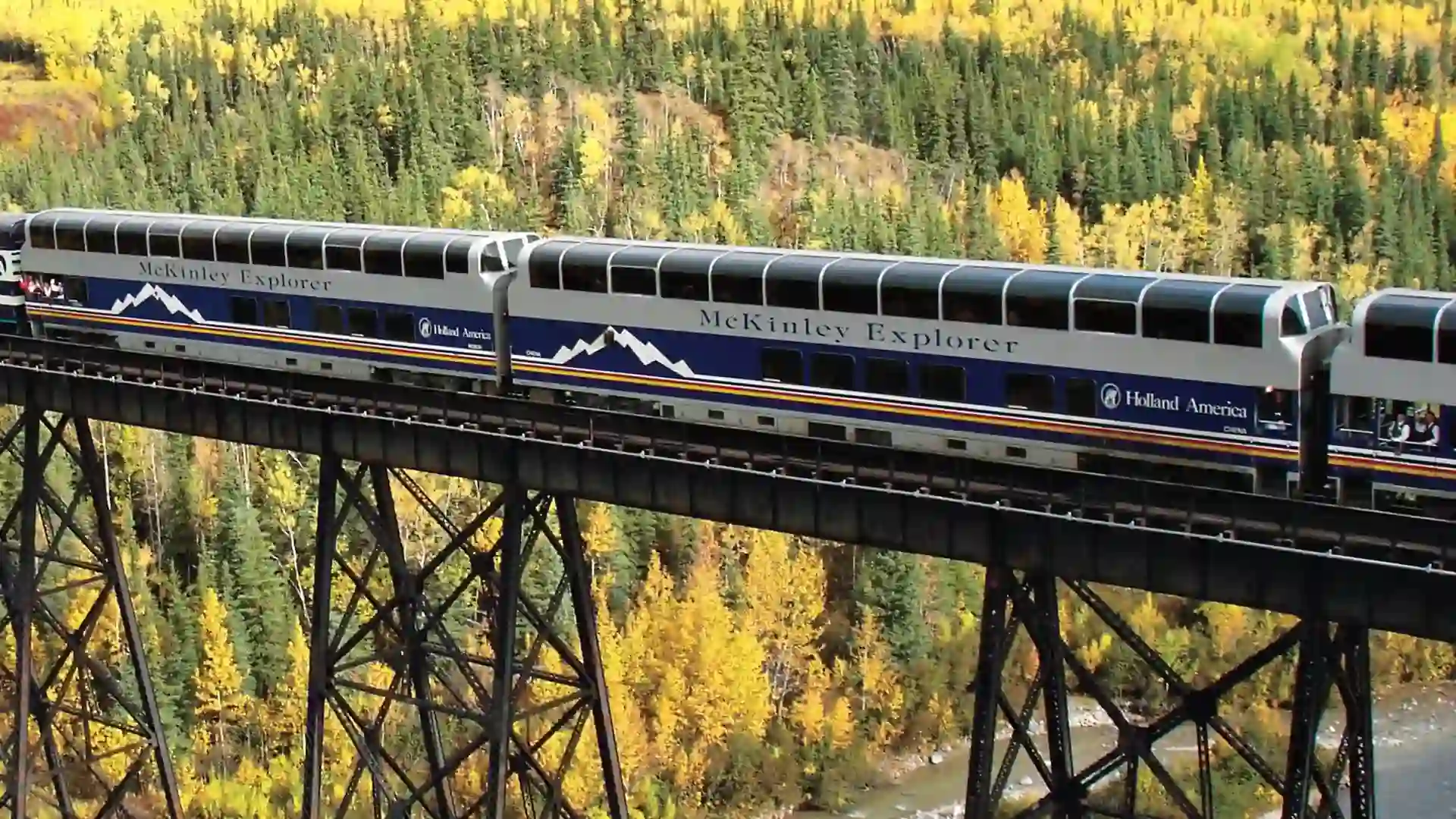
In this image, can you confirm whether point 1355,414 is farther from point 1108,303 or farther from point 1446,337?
point 1108,303

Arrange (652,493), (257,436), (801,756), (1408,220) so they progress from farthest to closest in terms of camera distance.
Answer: (1408,220)
(801,756)
(257,436)
(652,493)

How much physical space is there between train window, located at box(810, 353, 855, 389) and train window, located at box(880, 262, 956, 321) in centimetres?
108

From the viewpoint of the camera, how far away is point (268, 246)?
3197 centimetres

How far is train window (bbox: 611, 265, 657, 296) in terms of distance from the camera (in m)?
27.4

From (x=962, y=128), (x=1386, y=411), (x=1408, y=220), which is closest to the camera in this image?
(x=1386, y=411)

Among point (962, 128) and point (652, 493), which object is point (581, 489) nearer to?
point (652, 493)

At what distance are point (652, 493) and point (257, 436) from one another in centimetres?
844

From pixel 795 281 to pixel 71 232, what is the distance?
18.7 meters

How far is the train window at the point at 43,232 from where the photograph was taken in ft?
119

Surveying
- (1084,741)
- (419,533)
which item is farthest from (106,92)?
(1084,741)

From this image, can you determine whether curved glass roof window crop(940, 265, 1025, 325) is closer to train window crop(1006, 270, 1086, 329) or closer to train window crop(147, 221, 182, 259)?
train window crop(1006, 270, 1086, 329)

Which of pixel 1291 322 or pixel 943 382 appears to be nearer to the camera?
pixel 1291 322

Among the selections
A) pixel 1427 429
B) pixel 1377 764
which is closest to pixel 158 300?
pixel 1427 429

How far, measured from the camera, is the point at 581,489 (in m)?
25.8
